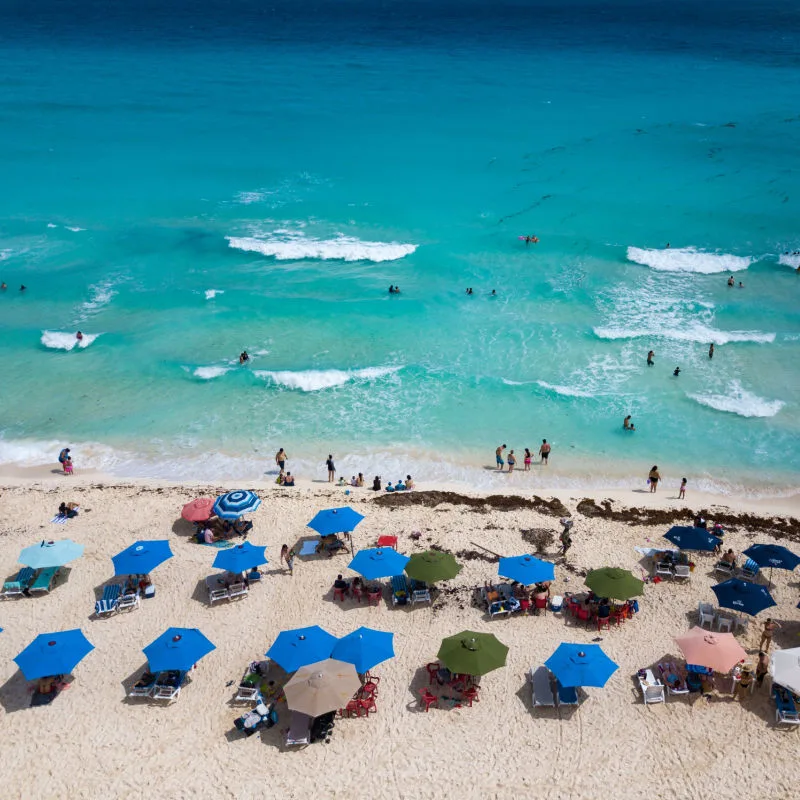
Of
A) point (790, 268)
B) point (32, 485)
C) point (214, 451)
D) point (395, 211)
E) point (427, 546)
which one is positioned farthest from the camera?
point (395, 211)

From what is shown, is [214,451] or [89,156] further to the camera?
[89,156]

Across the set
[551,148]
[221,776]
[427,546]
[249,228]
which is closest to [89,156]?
[249,228]

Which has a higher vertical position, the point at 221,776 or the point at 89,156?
the point at 89,156

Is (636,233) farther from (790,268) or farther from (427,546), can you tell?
(427,546)

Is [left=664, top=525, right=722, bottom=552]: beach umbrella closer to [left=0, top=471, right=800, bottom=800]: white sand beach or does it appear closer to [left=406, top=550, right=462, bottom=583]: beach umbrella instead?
[left=0, top=471, right=800, bottom=800]: white sand beach

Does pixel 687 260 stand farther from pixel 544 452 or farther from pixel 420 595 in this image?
pixel 420 595

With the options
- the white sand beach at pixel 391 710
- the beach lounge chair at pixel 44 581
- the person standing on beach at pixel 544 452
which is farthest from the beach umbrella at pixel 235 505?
the person standing on beach at pixel 544 452

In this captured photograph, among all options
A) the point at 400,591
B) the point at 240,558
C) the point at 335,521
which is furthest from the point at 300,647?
the point at 335,521

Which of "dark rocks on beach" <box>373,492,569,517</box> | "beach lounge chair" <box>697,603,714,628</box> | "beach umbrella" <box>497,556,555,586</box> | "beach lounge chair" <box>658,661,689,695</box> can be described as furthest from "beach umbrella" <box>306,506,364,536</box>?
"beach lounge chair" <box>697,603,714,628</box>
